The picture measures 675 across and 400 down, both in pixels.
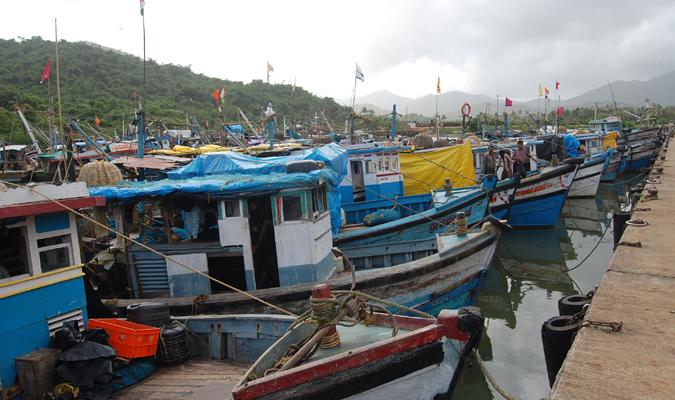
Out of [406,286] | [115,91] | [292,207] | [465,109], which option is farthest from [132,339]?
[115,91]

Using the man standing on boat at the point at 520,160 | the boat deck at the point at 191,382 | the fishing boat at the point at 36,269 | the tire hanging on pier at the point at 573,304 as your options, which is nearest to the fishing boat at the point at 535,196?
the man standing on boat at the point at 520,160

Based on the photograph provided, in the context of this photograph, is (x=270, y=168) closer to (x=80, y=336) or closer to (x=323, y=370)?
(x=80, y=336)

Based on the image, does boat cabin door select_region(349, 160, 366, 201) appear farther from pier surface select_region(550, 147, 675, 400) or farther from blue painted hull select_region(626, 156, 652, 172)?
blue painted hull select_region(626, 156, 652, 172)

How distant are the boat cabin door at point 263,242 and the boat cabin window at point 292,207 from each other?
24 centimetres

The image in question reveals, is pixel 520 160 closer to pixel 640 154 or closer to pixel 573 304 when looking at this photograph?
pixel 573 304

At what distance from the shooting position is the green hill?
130ft

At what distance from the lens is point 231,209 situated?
767 centimetres

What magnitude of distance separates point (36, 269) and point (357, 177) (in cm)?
981

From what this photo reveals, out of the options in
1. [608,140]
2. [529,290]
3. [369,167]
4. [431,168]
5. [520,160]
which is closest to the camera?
[529,290]

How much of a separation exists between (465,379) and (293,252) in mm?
3722

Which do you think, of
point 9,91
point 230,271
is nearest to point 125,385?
point 230,271

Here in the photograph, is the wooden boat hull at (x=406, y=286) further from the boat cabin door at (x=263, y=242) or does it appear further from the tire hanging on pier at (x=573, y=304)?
the tire hanging on pier at (x=573, y=304)

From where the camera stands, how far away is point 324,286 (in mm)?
4547

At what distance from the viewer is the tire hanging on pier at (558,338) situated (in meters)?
4.23
